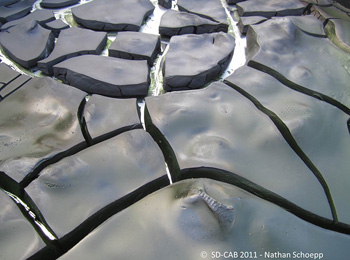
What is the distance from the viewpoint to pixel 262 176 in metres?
0.84

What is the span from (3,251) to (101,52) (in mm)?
926

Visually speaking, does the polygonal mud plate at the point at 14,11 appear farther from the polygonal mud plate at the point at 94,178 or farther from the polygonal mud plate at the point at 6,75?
the polygonal mud plate at the point at 94,178

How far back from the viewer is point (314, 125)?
3.24 ft

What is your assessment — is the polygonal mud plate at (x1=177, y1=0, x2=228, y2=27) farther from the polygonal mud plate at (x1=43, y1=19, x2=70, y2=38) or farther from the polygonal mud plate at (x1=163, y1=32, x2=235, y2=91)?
the polygonal mud plate at (x1=43, y1=19, x2=70, y2=38)

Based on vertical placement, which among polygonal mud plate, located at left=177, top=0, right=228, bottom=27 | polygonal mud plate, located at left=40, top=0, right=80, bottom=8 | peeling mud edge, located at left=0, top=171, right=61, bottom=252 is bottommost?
peeling mud edge, located at left=0, top=171, right=61, bottom=252

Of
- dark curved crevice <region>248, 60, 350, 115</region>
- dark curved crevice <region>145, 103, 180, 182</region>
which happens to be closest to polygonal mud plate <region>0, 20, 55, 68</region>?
dark curved crevice <region>145, 103, 180, 182</region>

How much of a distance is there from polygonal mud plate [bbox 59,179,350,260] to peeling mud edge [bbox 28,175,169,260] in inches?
1.5

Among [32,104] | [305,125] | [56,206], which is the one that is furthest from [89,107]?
[305,125]

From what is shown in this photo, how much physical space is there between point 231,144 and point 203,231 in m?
0.30

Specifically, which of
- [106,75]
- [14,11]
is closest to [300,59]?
[106,75]

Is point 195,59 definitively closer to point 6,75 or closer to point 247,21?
point 247,21

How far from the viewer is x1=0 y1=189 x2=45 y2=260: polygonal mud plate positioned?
0.67 metres

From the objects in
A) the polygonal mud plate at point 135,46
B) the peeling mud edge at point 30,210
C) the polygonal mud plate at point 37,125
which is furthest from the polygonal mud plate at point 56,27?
the peeling mud edge at point 30,210

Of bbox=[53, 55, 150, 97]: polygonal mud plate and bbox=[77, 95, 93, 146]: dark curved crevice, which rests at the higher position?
bbox=[53, 55, 150, 97]: polygonal mud plate
